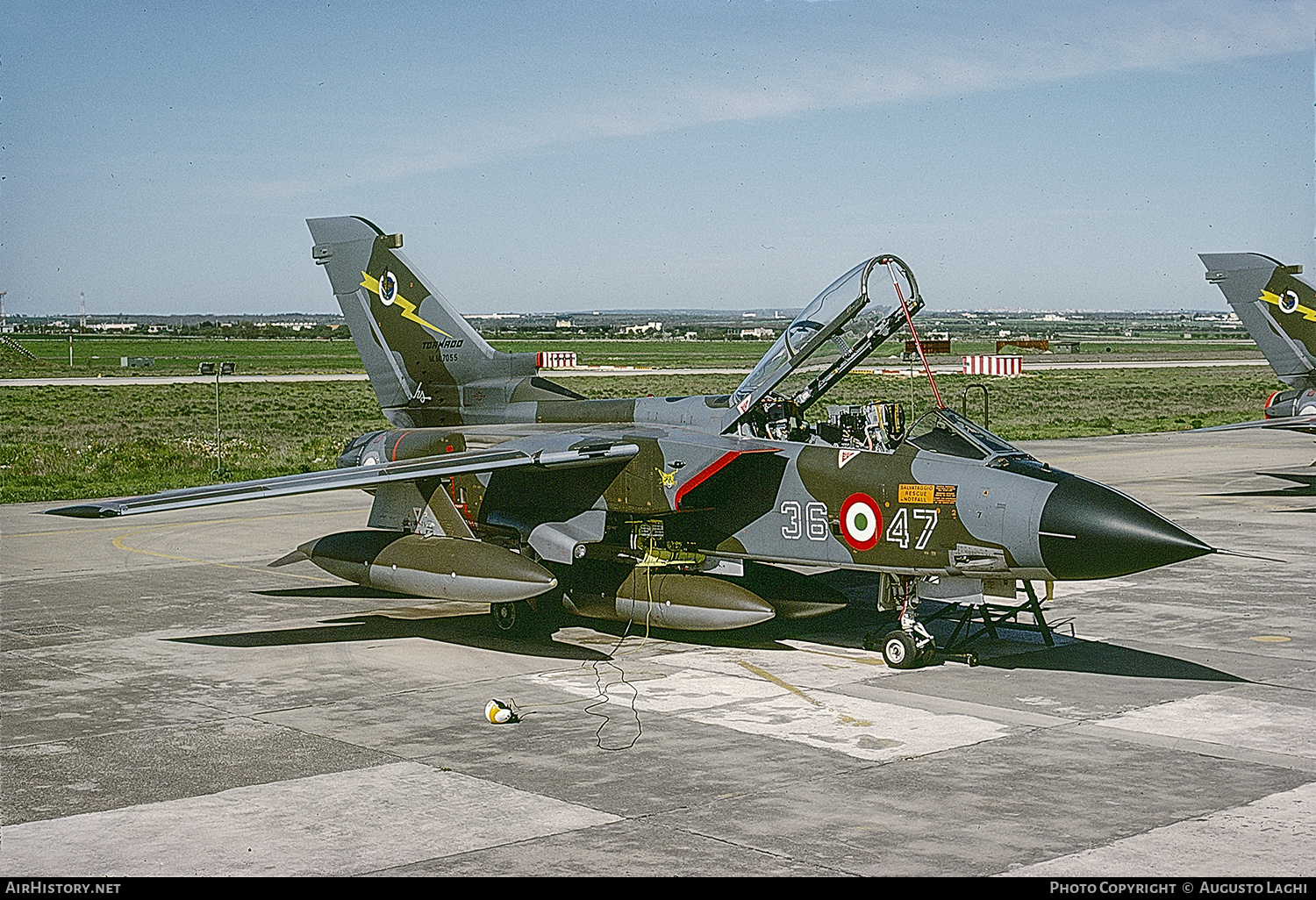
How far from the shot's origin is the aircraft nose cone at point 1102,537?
11.1 metres

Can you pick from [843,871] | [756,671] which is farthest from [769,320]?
[843,871]

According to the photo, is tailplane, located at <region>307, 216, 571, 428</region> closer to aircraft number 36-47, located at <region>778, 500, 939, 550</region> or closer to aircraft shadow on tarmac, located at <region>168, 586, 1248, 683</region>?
aircraft shadow on tarmac, located at <region>168, 586, 1248, 683</region>

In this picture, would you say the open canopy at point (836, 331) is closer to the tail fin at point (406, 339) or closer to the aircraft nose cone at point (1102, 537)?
the aircraft nose cone at point (1102, 537)

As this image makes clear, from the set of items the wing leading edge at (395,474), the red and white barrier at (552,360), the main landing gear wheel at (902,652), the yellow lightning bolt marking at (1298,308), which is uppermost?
the yellow lightning bolt marking at (1298,308)

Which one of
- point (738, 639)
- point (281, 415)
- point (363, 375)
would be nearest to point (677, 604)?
point (738, 639)

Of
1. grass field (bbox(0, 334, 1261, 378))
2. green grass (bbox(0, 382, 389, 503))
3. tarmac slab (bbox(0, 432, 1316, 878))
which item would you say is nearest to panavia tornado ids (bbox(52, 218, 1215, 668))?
tarmac slab (bbox(0, 432, 1316, 878))

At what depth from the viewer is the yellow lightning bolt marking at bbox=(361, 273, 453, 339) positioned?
55.4 ft

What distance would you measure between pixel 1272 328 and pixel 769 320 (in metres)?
15.6

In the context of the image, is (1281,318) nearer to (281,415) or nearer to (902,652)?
(902,652)

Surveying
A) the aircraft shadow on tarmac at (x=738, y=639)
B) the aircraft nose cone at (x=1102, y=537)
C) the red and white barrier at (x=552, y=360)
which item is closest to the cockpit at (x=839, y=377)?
the aircraft nose cone at (x=1102, y=537)

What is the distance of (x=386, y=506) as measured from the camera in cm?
1561

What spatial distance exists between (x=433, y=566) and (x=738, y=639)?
3.15 m

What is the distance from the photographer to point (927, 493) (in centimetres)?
1216
